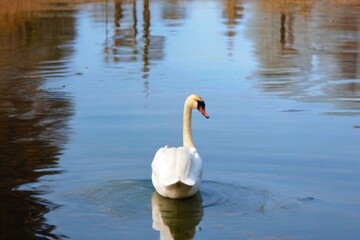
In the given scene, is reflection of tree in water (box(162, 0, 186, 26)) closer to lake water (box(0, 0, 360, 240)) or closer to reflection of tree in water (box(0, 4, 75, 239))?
lake water (box(0, 0, 360, 240))

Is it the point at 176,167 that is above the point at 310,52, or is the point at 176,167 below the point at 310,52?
above

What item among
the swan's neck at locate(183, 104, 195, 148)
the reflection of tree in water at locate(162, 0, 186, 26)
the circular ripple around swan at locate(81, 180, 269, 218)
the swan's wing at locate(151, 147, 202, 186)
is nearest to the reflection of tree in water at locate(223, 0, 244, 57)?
the reflection of tree in water at locate(162, 0, 186, 26)

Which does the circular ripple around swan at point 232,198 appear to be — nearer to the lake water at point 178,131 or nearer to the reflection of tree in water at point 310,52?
the lake water at point 178,131

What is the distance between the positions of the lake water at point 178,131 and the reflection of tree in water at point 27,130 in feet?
0.09

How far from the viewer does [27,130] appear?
14.8m

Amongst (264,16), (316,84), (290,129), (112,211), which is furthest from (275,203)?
(264,16)

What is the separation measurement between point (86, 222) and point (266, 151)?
364 centimetres

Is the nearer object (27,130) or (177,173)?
(177,173)

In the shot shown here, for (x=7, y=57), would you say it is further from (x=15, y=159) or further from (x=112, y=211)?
(x=112, y=211)

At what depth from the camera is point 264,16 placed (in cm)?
3662

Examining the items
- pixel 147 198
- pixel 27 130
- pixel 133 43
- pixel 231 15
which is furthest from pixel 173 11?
pixel 147 198

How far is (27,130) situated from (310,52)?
37.3 ft

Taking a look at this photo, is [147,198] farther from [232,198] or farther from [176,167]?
[232,198]

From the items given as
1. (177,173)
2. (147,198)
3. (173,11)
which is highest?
(177,173)
